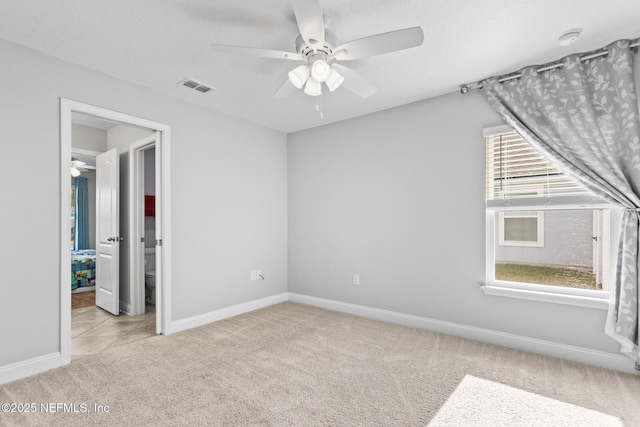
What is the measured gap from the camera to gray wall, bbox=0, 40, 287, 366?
233 cm

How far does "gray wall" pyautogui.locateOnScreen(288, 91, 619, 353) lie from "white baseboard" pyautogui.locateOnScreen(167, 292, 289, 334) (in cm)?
34

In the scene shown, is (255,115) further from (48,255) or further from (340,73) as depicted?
(48,255)

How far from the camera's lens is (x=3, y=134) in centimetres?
228

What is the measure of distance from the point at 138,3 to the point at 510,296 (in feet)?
11.7

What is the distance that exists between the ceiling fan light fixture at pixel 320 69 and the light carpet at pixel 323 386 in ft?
6.90

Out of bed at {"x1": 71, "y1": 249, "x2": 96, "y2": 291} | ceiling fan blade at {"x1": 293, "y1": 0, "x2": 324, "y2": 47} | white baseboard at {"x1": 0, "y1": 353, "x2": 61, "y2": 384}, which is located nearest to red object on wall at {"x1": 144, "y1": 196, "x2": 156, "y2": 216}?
bed at {"x1": 71, "y1": 249, "x2": 96, "y2": 291}

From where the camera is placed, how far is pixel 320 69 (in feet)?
6.66

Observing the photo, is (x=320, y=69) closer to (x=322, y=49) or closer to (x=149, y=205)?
(x=322, y=49)

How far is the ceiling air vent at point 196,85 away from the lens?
294 cm

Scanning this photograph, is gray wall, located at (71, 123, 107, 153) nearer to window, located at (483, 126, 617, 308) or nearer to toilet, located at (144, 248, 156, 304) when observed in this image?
toilet, located at (144, 248, 156, 304)

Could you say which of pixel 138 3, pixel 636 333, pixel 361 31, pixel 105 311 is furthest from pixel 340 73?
pixel 105 311

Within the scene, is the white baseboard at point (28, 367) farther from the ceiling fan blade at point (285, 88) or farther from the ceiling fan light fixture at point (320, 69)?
the ceiling fan light fixture at point (320, 69)

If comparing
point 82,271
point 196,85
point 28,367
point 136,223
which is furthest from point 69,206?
point 82,271

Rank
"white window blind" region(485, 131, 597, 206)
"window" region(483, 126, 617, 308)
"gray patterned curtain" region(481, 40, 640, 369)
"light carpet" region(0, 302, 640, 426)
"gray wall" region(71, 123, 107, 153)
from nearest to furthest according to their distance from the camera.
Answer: "light carpet" region(0, 302, 640, 426) → "gray patterned curtain" region(481, 40, 640, 369) → "window" region(483, 126, 617, 308) → "white window blind" region(485, 131, 597, 206) → "gray wall" region(71, 123, 107, 153)
